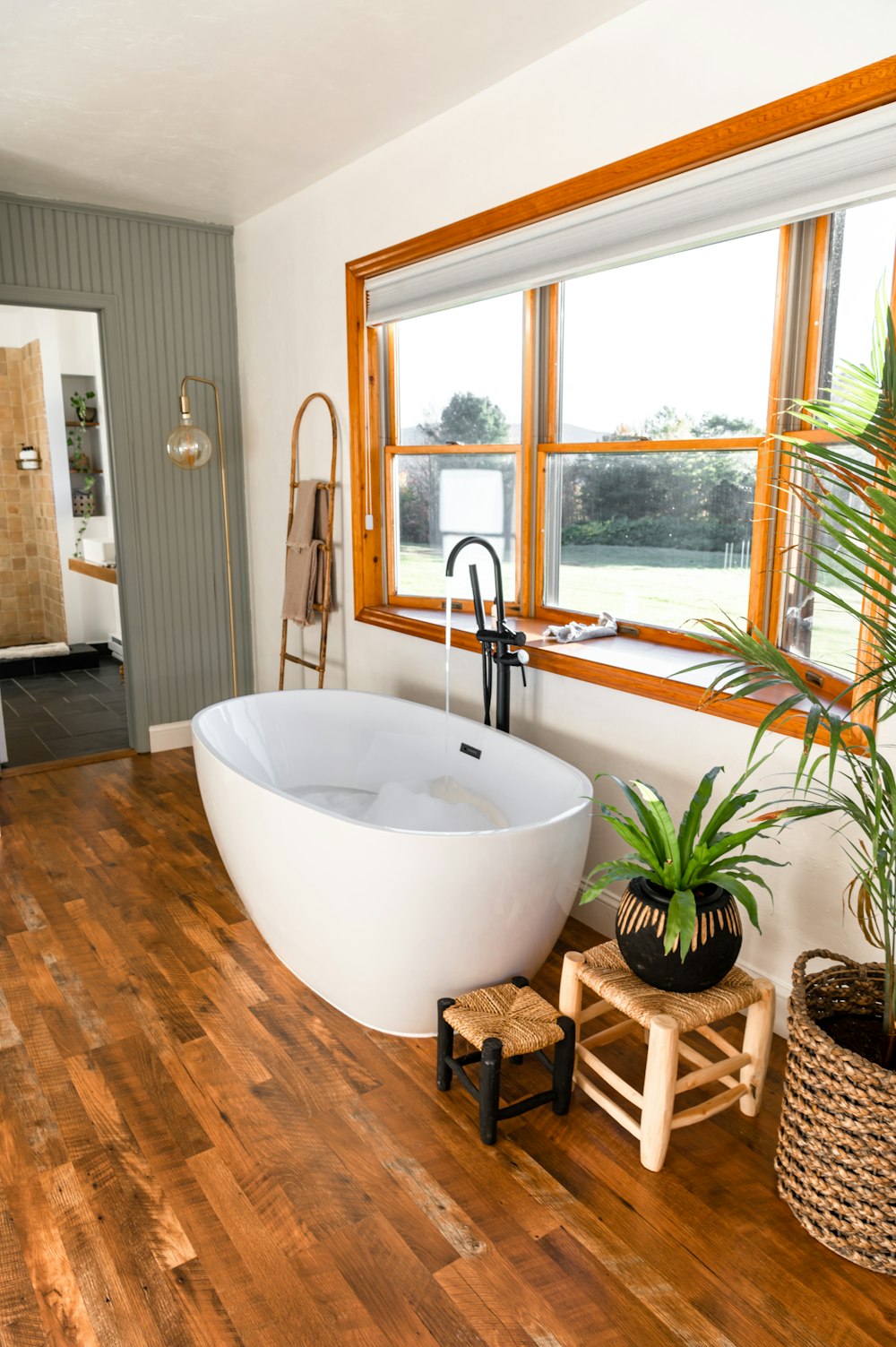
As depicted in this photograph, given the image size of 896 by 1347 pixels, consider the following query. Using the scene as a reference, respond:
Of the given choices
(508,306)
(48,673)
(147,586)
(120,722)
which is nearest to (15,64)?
(508,306)

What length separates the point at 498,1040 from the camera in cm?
201

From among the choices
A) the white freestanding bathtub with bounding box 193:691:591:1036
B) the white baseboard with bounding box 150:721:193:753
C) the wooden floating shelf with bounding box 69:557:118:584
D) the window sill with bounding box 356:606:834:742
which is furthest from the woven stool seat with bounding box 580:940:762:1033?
the wooden floating shelf with bounding box 69:557:118:584

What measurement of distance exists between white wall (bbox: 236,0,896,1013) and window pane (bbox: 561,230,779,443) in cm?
41

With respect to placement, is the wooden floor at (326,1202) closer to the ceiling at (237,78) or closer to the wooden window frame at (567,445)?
the wooden window frame at (567,445)

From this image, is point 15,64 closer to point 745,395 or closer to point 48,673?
point 745,395

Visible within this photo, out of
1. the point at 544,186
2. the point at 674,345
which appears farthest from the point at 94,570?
the point at 674,345

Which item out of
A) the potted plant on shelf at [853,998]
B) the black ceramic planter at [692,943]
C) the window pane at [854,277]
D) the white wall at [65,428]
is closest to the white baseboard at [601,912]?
the black ceramic planter at [692,943]

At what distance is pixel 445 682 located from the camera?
11.9 feet

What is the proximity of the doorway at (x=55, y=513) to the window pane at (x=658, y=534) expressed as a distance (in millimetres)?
3856

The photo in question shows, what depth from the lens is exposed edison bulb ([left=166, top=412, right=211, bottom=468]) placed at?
14.5 ft

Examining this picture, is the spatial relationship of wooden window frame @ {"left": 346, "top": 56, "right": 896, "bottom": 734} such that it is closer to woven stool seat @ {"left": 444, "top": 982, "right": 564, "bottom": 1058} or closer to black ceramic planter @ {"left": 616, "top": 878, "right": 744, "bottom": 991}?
black ceramic planter @ {"left": 616, "top": 878, "right": 744, "bottom": 991}

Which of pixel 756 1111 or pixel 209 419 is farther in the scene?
pixel 209 419

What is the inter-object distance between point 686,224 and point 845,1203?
7.40 ft

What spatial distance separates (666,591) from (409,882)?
1384 millimetres
